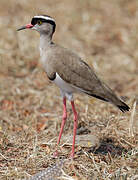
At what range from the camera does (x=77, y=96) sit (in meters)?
6.68

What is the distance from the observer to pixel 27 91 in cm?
702

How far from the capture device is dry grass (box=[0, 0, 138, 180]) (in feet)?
14.7

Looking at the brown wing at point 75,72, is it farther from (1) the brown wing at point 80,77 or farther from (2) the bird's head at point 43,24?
(2) the bird's head at point 43,24

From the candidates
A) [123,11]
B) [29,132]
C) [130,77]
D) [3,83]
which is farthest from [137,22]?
[29,132]

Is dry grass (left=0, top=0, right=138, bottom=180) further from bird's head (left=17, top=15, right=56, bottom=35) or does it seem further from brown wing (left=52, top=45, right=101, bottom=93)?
bird's head (left=17, top=15, right=56, bottom=35)

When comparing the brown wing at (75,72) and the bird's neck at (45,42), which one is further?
the bird's neck at (45,42)

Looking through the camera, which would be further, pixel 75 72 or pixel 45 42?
pixel 45 42

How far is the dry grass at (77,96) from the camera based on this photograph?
176 inches

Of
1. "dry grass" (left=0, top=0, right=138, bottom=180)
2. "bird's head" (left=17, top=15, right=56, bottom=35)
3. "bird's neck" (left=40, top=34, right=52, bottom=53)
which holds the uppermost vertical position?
"bird's head" (left=17, top=15, right=56, bottom=35)

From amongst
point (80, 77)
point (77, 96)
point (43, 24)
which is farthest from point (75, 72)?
point (77, 96)

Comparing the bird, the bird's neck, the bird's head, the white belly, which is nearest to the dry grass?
the bird

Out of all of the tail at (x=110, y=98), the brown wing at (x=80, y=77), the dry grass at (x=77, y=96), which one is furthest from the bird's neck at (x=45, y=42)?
the dry grass at (x=77, y=96)

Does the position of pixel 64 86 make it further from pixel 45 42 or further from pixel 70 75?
pixel 45 42

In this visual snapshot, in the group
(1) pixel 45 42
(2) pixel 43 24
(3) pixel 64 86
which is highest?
(2) pixel 43 24
